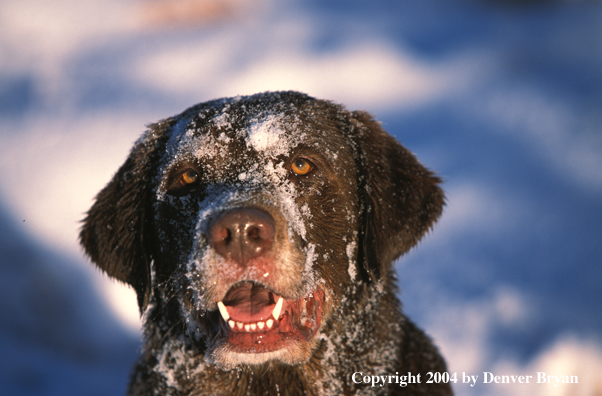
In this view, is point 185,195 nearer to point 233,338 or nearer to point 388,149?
point 233,338

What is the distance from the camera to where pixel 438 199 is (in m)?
3.18

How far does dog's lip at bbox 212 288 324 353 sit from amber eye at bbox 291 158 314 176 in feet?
2.04

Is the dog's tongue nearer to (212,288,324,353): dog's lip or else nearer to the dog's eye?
(212,288,324,353): dog's lip

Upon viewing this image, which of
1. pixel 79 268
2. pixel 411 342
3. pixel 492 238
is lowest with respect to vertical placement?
pixel 411 342

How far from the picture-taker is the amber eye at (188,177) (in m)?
2.75

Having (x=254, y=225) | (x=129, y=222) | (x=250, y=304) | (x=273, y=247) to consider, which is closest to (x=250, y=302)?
(x=250, y=304)

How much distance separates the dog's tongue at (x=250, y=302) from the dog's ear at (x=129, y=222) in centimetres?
66

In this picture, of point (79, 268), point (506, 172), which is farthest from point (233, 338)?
point (506, 172)

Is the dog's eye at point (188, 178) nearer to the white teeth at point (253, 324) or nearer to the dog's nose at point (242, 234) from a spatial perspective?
the dog's nose at point (242, 234)

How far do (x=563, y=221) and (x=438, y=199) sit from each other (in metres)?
5.74

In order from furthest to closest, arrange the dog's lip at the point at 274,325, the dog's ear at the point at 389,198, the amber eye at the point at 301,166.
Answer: the dog's ear at the point at 389,198, the amber eye at the point at 301,166, the dog's lip at the point at 274,325

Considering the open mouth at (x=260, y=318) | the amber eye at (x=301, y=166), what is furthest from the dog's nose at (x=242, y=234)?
the amber eye at (x=301, y=166)

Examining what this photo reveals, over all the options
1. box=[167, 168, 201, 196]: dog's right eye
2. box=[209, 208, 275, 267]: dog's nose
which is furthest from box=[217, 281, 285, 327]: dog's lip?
box=[167, 168, 201, 196]: dog's right eye

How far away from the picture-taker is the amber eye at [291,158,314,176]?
8.88 feet
